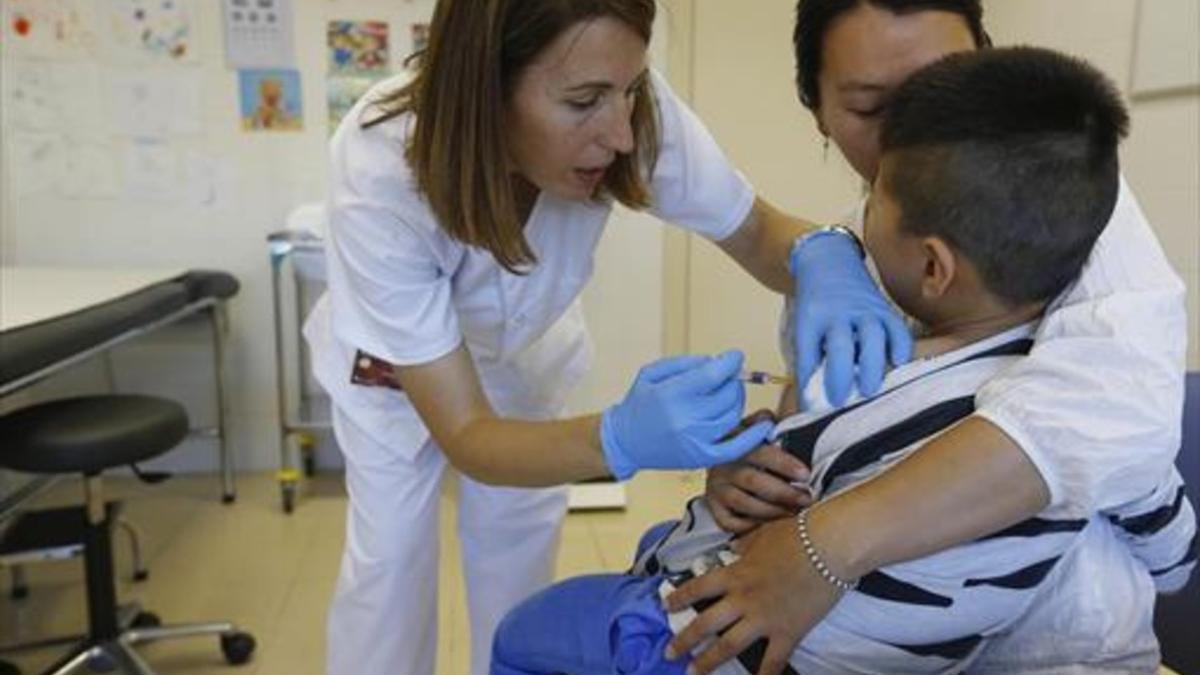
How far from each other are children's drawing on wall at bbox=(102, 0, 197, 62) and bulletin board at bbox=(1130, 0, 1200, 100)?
261 cm

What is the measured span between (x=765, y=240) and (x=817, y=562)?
76 cm

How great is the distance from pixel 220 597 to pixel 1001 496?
2.05 meters

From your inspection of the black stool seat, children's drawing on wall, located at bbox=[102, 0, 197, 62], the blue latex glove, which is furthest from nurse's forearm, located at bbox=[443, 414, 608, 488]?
children's drawing on wall, located at bbox=[102, 0, 197, 62]

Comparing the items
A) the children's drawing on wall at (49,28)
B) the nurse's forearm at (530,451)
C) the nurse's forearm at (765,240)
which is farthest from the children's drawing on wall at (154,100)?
the nurse's forearm at (530,451)

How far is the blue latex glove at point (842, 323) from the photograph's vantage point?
0.77 meters

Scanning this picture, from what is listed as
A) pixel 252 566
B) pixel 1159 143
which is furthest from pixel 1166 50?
pixel 252 566

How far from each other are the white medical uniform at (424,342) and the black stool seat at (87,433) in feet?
1.86

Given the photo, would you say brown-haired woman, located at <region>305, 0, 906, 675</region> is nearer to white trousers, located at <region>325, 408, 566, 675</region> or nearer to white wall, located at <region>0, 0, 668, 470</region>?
white trousers, located at <region>325, 408, 566, 675</region>

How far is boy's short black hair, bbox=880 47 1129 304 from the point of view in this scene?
71cm

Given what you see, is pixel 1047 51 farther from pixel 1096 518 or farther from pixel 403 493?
pixel 403 493

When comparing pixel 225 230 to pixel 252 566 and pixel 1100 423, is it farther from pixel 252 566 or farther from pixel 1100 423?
pixel 1100 423

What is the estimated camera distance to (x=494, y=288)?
1235 mm

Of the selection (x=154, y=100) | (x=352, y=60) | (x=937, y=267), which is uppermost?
(x=352, y=60)

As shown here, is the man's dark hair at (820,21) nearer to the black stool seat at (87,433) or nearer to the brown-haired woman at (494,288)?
the brown-haired woman at (494,288)
